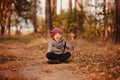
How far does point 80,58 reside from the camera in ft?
40.5

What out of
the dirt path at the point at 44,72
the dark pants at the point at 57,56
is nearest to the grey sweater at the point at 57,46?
the dark pants at the point at 57,56

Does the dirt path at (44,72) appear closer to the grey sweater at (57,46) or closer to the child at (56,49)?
the child at (56,49)

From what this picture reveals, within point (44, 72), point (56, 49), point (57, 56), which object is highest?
point (56, 49)

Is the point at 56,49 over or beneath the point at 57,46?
beneath

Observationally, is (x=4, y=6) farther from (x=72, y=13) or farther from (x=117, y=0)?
(x=117, y=0)

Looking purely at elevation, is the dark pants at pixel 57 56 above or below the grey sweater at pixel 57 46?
below

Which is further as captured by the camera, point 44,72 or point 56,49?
→ point 56,49

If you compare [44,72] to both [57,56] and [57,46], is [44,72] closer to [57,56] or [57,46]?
[57,56]

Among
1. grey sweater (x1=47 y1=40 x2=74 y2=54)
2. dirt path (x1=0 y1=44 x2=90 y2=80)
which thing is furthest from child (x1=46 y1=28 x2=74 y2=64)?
dirt path (x1=0 y1=44 x2=90 y2=80)

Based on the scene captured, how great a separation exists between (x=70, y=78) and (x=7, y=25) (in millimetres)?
42721

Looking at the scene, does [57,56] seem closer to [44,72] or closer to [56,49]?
[56,49]

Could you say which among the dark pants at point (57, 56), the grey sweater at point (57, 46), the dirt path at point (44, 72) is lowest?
the dirt path at point (44, 72)

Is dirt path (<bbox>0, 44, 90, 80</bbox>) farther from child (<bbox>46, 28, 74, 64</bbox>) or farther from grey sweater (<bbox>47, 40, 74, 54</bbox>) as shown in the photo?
grey sweater (<bbox>47, 40, 74, 54</bbox>)

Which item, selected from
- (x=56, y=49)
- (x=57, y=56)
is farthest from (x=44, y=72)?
(x=56, y=49)
